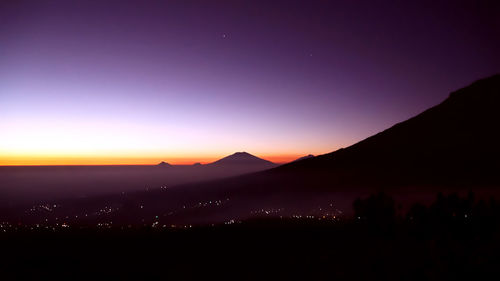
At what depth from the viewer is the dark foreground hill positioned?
108 metres

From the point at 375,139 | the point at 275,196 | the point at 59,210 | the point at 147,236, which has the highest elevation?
the point at 375,139

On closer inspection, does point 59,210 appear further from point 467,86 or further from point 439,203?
point 467,86

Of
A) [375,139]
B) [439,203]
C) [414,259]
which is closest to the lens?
[414,259]

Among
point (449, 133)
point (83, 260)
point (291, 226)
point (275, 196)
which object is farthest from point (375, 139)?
point (83, 260)

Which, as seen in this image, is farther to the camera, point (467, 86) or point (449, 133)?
point (467, 86)

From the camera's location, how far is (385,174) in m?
129

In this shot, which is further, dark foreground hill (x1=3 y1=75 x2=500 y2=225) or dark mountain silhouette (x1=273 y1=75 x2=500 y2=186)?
dark mountain silhouette (x1=273 y1=75 x2=500 y2=186)

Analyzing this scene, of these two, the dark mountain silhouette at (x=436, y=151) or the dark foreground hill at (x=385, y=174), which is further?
the dark mountain silhouette at (x=436, y=151)

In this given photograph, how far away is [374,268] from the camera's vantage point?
46.1ft

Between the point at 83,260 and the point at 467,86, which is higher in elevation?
the point at 467,86

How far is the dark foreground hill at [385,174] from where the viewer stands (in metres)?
108

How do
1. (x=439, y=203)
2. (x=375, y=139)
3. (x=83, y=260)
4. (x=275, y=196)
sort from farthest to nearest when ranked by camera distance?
1. (x=375, y=139)
2. (x=275, y=196)
3. (x=439, y=203)
4. (x=83, y=260)

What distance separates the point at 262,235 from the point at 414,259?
9.65 meters

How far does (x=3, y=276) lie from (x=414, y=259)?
57.0 feet
